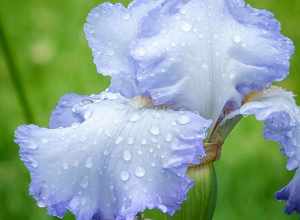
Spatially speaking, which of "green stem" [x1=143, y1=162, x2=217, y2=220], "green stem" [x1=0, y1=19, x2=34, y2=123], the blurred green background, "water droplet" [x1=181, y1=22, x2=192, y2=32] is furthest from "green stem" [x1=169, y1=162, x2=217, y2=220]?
the blurred green background

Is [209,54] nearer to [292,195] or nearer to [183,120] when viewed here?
[183,120]

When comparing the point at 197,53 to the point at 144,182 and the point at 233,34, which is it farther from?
the point at 144,182

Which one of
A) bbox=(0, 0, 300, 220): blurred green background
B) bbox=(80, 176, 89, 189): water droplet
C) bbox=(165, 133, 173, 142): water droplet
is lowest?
bbox=(0, 0, 300, 220): blurred green background

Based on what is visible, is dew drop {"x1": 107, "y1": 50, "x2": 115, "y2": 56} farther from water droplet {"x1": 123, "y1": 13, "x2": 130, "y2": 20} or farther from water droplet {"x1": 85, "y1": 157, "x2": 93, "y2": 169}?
water droplet {"x1": 85, "y1": 157, "x2": 93, "y2": 169}

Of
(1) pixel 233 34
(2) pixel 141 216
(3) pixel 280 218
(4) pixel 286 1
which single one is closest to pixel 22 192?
(3) pixel 280 218

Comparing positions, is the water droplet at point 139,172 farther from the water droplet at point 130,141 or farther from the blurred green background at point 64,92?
the blurred green background at point 64,92

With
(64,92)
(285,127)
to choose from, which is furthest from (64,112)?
(64,92)
